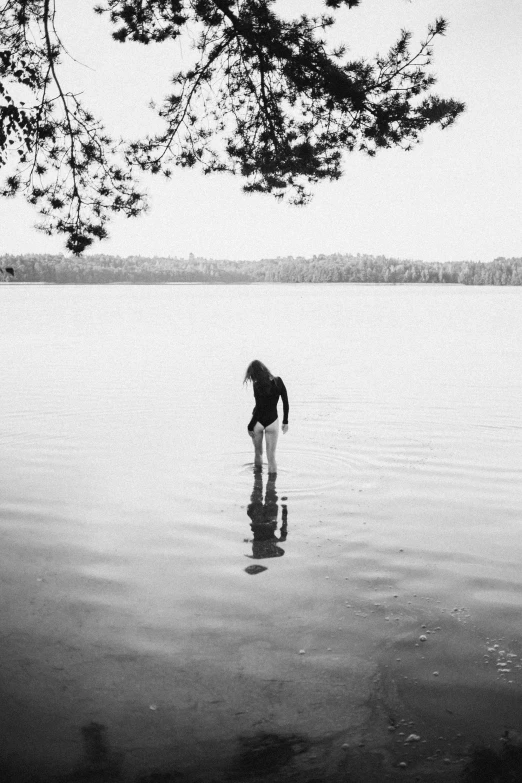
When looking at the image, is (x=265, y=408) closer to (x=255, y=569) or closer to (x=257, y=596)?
(x=255, y=569)

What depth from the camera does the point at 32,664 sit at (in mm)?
5680

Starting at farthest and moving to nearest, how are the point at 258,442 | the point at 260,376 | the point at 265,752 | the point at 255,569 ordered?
the point at 258,442
the point at 260,376
the point at 255,569
the point at 265,752

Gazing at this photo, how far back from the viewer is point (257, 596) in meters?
7.03

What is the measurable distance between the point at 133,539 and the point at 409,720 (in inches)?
185

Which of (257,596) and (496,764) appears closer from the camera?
(496,764)

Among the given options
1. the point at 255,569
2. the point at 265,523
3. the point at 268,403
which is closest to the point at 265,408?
the point at 268,403

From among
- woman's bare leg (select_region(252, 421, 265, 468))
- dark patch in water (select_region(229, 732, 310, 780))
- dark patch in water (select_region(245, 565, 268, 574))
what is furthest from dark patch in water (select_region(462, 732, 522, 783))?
woman's bare leg (select_region(252, 421, 265, 468))

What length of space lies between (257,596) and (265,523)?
7.54 ft

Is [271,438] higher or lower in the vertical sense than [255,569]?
higher

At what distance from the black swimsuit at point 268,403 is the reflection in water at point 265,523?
99cm

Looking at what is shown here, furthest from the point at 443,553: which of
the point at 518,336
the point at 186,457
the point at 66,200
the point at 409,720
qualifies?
the point at 518,336

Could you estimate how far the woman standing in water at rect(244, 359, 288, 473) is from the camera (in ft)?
36.6

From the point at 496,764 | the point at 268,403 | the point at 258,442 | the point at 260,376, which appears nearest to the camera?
the point at 496,764

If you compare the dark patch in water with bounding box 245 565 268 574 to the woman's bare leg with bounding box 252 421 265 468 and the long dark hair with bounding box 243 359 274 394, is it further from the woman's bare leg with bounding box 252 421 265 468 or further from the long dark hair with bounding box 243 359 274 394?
the woman's bare leg with bounding box 252 421 265 468
